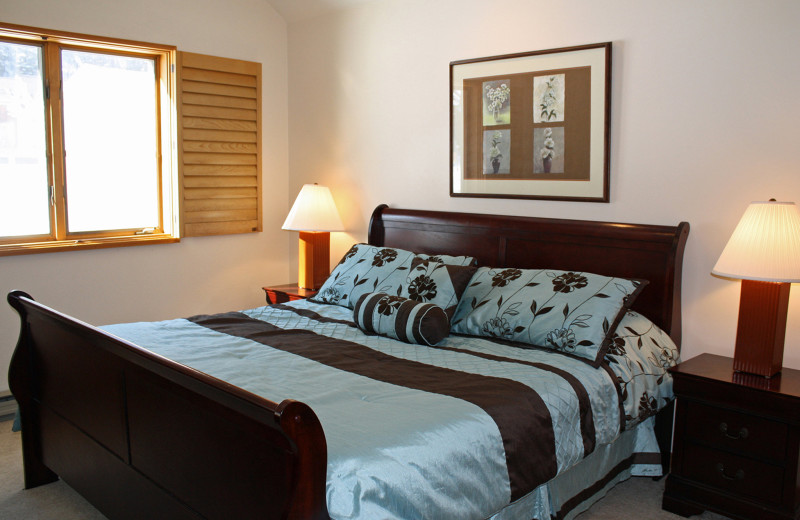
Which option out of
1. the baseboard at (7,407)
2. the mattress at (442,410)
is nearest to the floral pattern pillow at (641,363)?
the mattress at (442,410)

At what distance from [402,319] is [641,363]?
974 millimetres

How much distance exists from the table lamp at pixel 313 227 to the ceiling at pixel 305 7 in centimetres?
Answer: 114

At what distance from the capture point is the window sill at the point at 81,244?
354 cm

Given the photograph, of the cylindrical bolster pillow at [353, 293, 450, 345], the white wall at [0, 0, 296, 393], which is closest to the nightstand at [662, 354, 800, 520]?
the cylindrical bolster pillow at [353, 293, 450, 345]

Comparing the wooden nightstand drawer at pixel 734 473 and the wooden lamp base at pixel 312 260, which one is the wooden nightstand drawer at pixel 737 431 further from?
the wooden lamp base at pixel 312 260

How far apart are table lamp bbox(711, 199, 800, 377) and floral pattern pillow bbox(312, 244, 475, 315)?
1.15m

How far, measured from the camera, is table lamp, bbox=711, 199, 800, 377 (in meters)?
2.40

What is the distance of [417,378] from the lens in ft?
7.57

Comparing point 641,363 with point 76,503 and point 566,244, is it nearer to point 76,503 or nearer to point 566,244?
point 566,244

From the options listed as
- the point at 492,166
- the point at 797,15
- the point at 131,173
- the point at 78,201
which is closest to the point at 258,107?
the point at 131,173

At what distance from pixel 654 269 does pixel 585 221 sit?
1.33 ft

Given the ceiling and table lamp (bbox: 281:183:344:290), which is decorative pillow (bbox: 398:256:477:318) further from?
the ceiling

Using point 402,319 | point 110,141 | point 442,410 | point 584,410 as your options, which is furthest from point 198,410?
point 110,141

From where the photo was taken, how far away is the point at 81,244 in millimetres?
3762
